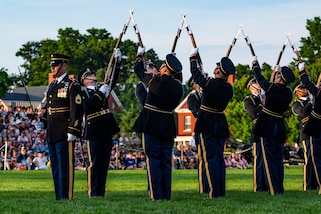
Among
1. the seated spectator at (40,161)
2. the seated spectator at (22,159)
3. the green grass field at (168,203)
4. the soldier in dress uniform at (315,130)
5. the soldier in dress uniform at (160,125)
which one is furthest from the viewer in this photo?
the seated spectator at (22,159)

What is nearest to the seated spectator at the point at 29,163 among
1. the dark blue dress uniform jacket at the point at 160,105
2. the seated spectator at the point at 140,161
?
the seated spectator at the point at 140,161

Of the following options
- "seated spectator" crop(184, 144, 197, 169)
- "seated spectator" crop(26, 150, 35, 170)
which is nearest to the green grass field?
"seated spectator" crop(26, 150, 35, 170)

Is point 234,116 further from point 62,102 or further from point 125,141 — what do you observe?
point 62,102

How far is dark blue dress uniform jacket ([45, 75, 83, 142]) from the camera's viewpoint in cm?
1328

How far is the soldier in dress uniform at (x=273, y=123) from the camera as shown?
1577 cm

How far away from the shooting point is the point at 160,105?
13.8 m

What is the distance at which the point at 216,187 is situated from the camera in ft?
47.9

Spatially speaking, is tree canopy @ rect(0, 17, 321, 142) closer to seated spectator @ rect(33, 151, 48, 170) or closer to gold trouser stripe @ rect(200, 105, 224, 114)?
seated spectator @ rect(33, 151, 48, 170)

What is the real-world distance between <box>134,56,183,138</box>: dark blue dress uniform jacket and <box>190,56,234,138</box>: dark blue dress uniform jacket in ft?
2.85

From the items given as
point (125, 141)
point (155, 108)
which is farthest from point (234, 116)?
point (155, 108)

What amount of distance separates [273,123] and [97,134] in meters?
3.39

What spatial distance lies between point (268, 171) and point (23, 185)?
5.87 meters

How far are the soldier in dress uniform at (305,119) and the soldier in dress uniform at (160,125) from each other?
415 cm

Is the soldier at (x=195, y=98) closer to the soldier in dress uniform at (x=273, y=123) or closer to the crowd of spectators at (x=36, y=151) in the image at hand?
the soldier in dress uniform at (x=273, y=123)
